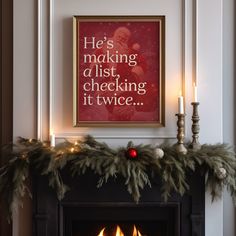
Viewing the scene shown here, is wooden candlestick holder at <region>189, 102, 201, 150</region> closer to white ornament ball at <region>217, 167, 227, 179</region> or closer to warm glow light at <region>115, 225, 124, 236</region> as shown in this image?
white ornament ball at <region>217, 167, 227, 179</region>

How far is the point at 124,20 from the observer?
229 centimetres

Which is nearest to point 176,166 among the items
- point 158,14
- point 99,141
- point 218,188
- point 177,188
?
point 177,188

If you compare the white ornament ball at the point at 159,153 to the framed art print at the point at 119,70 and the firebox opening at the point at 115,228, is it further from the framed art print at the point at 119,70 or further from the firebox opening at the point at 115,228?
the firebox opening at the point at 115,228

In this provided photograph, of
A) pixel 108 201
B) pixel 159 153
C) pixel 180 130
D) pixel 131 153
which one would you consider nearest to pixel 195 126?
pixel 180 130

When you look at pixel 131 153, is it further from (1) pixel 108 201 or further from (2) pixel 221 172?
(2) pixel 221 172

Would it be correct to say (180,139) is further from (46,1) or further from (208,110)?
(46,1)

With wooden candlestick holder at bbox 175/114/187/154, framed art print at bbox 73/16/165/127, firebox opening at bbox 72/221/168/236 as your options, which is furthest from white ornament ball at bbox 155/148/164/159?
firebox opening at bbox 72/221/168/236

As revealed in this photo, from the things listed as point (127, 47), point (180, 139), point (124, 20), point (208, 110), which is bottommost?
point (180, 139)

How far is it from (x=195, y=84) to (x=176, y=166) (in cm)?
52

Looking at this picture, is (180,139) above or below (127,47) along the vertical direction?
below

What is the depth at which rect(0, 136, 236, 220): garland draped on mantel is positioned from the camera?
209 cm

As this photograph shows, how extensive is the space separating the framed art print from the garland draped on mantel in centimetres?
18

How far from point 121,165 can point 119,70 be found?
591mm

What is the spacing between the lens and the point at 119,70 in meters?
2.31
